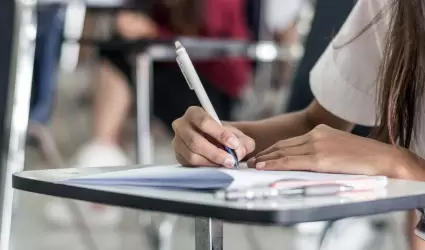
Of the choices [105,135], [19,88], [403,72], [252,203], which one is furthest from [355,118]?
[105,135]

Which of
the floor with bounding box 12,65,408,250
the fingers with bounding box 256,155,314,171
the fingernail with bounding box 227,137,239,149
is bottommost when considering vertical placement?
the floor with bounding box 12,65,408,250

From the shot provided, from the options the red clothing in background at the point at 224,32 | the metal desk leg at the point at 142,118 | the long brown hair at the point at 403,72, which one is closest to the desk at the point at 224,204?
the long brown hair at the point at 403,72

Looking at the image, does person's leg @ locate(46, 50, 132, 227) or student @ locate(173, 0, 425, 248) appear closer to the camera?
student @ locate(173, 0, 425, 248)

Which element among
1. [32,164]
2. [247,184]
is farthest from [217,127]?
[32,164]

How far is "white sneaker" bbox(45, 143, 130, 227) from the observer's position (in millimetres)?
3307

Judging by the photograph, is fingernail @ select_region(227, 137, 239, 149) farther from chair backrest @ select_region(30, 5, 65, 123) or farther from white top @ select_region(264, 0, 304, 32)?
white top @ select_region(264, 0, 304, 32)

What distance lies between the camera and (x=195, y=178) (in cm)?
73

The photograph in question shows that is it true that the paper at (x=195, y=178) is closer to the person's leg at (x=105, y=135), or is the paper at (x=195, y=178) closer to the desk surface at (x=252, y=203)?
the desk surface at (x=252, y=203)

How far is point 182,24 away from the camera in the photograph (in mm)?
3109

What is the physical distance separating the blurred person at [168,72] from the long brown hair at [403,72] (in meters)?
1.74

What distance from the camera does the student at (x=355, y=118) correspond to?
2.76ft

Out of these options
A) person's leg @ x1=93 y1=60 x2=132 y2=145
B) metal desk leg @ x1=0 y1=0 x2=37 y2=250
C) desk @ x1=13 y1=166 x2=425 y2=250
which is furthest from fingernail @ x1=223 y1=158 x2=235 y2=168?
person's leg @ x1=93 y1=60 x2=132 y2=145

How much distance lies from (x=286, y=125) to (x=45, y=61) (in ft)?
5.68

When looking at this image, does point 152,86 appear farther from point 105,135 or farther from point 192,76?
point 192,76
